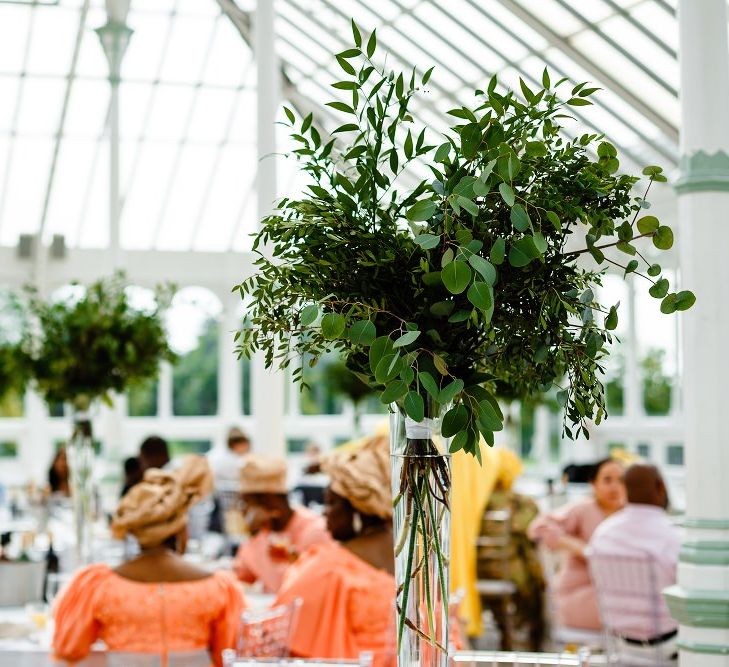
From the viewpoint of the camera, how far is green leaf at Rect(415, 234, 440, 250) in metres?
1.73

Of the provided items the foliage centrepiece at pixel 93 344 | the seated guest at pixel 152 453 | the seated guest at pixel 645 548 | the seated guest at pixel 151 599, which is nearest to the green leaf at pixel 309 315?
the seated guest at pixel 151 599

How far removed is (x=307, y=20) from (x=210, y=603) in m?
10.5

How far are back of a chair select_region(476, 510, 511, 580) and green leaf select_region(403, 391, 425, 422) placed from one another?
4238mm

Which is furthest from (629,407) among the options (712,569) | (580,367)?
(580,367)

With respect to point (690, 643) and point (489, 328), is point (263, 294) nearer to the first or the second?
point (489, 328)

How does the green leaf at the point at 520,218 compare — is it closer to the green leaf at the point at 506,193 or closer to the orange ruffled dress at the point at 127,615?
the green leaf at the point at 506,193

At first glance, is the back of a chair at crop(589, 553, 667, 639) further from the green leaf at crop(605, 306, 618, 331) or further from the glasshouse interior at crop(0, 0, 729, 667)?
the green leaf at crop(605, 306, 618, 331)

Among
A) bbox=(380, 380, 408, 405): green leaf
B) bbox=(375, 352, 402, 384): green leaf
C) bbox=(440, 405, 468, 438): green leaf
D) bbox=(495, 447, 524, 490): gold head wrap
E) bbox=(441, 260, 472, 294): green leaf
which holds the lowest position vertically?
bbox=(495, 447, 524, 490): gold head wrap

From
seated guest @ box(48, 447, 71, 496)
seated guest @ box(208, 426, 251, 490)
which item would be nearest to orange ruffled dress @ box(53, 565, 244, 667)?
seated guest @ box(48, 447, 71, 496)

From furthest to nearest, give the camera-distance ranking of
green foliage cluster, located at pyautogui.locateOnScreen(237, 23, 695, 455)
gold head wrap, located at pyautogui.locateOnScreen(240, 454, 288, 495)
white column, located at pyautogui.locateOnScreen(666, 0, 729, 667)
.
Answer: gold head wrap, located at pyautogui.locateOnScreen(240, 454, 288, 495) < white column, located at pyautogui.locateOnScreen(666, 0, 729, 667) < green foliage cluster, located at pyautogui.locateOnScreen(237, 23, 695, 455)

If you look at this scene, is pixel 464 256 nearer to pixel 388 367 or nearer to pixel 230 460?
pixel 388 367

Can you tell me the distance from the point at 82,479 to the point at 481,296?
3887 mm

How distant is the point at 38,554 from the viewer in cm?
586

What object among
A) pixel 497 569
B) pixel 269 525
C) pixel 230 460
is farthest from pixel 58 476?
pixel 269 525
